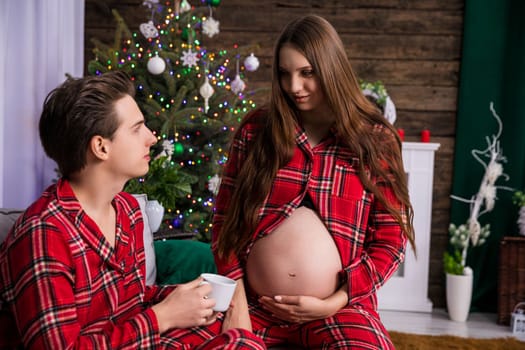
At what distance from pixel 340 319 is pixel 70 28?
2.84 meters

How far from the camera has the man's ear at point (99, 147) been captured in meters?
1.26

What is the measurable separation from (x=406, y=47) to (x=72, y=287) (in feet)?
10.8

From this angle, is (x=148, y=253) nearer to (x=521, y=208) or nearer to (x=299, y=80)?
(x=299, y=80)

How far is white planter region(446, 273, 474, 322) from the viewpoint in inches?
141

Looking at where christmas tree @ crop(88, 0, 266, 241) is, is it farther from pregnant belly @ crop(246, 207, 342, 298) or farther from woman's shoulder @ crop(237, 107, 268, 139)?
pregnant belly @ crop(246, 207, 342, 298)

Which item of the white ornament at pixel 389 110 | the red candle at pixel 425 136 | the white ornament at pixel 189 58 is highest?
the white ornament at pixel 189 58

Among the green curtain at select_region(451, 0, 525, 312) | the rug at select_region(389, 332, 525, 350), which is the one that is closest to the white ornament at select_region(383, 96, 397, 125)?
the green curtain at select_region(451, 0, 525, 312)

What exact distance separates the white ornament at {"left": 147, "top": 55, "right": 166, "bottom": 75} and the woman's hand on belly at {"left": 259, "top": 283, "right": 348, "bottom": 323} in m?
1.90

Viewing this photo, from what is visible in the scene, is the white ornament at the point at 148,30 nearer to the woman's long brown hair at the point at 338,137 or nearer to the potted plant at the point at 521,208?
the woman's long brown hair at the point at 338,137

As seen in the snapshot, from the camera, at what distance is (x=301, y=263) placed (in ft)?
4.97

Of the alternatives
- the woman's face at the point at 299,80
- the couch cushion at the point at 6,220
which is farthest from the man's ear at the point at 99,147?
the woman's face at the point at 299,80

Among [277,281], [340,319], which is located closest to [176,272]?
[277,281]

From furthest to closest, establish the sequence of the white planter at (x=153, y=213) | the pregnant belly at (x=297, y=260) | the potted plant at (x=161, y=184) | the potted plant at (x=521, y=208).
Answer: the potted plant at (x=521, y=208) → the potted plant at (x=161, y=184) → the white planter at (x=153, y=213) → the pregnant belly at (x=297, y=260)

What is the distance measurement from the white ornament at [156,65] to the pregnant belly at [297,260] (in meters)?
1.77
